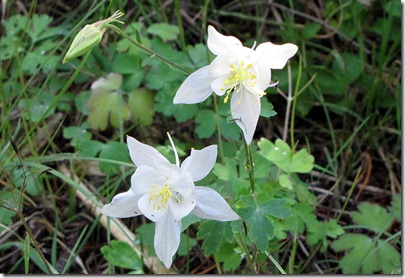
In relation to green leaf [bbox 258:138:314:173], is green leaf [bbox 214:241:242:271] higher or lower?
lower

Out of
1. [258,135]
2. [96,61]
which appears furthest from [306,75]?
[96,61]

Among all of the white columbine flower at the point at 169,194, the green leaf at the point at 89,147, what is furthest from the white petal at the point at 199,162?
the green leaf at the point at 89,147

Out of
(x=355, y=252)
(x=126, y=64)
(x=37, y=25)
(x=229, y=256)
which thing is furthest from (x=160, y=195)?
(x=37, y=25)

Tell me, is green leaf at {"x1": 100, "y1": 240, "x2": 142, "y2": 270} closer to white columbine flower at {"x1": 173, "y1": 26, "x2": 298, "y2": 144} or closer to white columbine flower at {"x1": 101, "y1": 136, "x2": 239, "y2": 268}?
white columbine flower at {"x1": 101, "y1": 136, "x2": 239, "y2": 268}

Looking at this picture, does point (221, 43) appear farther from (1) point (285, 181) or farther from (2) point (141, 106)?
(2) point (141, 106)

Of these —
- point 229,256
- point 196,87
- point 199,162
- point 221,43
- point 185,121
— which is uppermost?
point 221,43

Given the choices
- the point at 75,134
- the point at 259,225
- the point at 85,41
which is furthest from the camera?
the point at 75,134

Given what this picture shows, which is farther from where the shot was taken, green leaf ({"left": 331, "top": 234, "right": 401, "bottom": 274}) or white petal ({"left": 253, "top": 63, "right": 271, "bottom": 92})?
green leaf ({"left": 331, "top": 234, "right": 401, "bottom": 274})

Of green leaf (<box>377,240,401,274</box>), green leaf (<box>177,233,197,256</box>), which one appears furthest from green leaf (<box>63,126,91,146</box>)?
green leaf (<box>377,240,401,274</box>)
